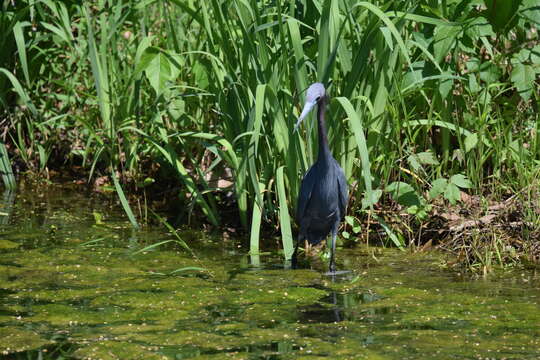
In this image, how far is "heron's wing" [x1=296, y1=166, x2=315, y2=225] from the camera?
4.32 meters

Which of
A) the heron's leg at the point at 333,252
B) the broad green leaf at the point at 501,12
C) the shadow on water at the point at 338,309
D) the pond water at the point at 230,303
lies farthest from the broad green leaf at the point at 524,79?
the shadow on water at the point at 338,309

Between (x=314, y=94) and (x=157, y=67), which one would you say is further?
(x=157, y=67)

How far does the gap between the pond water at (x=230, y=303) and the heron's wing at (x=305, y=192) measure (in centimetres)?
27

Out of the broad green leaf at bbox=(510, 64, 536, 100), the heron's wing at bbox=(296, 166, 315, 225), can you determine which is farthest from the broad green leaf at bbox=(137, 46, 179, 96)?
the broad green leaf at bbox=(510, 64, 536, 100)

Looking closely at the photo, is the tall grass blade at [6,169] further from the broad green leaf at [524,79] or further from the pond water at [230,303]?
the broad green leaf at [524,79]

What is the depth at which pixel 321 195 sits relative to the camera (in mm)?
4285

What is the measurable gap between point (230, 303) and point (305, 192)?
83 centimetres

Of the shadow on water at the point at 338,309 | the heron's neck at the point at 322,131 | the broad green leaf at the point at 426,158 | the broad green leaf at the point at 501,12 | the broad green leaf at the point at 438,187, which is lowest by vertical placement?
the shadow on water at the point at 338,309

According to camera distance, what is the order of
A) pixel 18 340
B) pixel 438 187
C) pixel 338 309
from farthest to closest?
pixel 438 187, pixel 338 309, pixel 18 340

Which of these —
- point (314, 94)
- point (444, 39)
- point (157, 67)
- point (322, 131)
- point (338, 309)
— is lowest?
point (338, 309)

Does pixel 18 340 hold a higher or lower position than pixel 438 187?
lower

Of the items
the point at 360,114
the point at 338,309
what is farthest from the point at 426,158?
the point at 338,309

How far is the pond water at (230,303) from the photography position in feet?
10.5

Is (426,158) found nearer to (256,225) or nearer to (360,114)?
(360,114)
